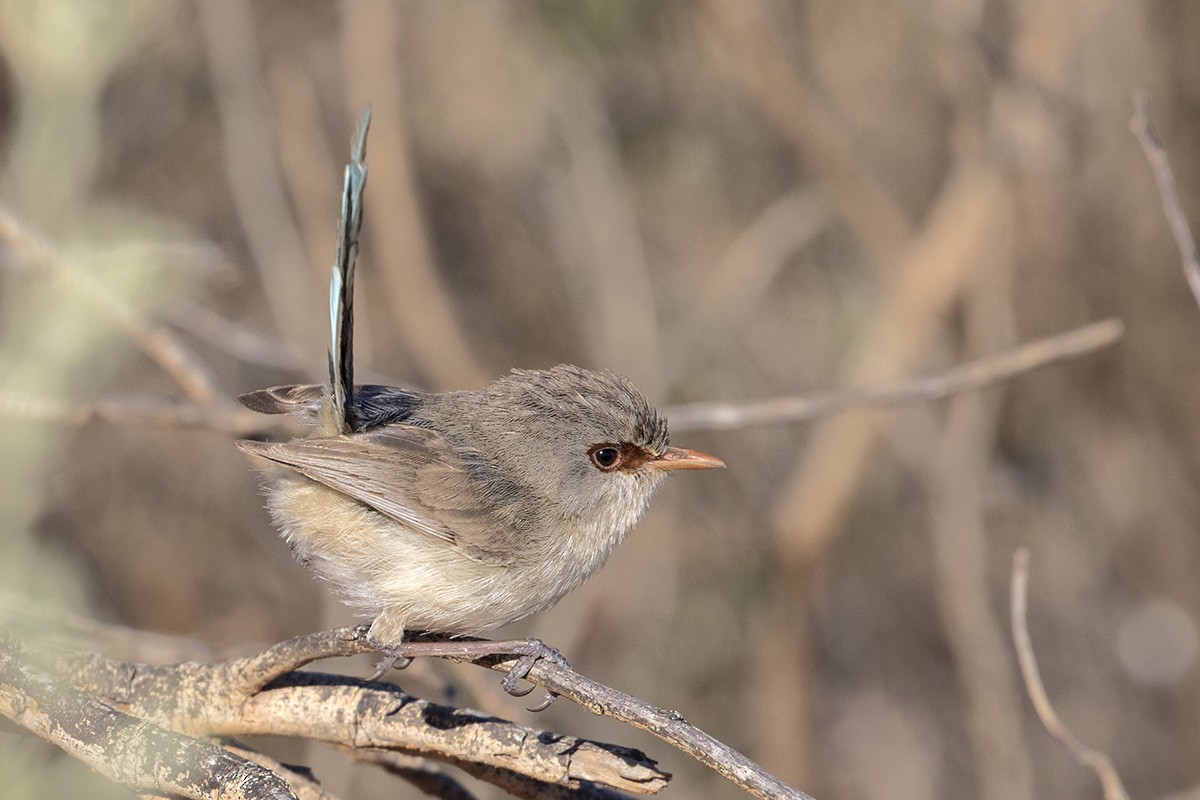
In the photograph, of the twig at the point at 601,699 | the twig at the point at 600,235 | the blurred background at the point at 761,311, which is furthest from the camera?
the twig at the point at 600,235

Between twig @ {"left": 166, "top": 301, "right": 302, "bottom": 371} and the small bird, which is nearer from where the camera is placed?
the small bird

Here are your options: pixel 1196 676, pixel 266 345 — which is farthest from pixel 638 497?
pixel 1196 676

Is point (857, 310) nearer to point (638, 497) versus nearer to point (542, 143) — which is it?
point (542, 143)

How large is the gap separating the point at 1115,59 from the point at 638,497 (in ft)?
15.1

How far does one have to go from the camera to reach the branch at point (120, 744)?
224 cm

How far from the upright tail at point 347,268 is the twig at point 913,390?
1362 millimetres

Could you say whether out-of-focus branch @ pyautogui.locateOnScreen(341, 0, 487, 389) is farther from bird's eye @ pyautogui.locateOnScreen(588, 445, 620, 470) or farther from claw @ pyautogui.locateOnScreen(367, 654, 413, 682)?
claw @ pyautogui.locateOnScreen(367, 654, 413, 682)

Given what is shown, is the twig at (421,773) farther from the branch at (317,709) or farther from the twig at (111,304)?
the twig at (111,304)

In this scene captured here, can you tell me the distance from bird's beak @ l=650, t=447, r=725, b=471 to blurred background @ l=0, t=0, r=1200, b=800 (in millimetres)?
2737

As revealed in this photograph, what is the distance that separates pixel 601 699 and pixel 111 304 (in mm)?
2236

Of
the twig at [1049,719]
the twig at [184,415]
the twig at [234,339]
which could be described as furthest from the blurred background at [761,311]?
the twig at [1049,719]

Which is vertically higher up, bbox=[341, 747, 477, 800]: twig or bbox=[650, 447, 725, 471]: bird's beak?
bbox=[650, 447, 725, 471]: bird's beak

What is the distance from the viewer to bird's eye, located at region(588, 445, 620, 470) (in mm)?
3631

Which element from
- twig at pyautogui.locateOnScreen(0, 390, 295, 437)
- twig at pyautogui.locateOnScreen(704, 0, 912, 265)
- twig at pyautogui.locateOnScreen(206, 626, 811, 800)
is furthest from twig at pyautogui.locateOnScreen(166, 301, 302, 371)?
twig at pyautogui.locateOnScreen(704, 0, 912, 265)
